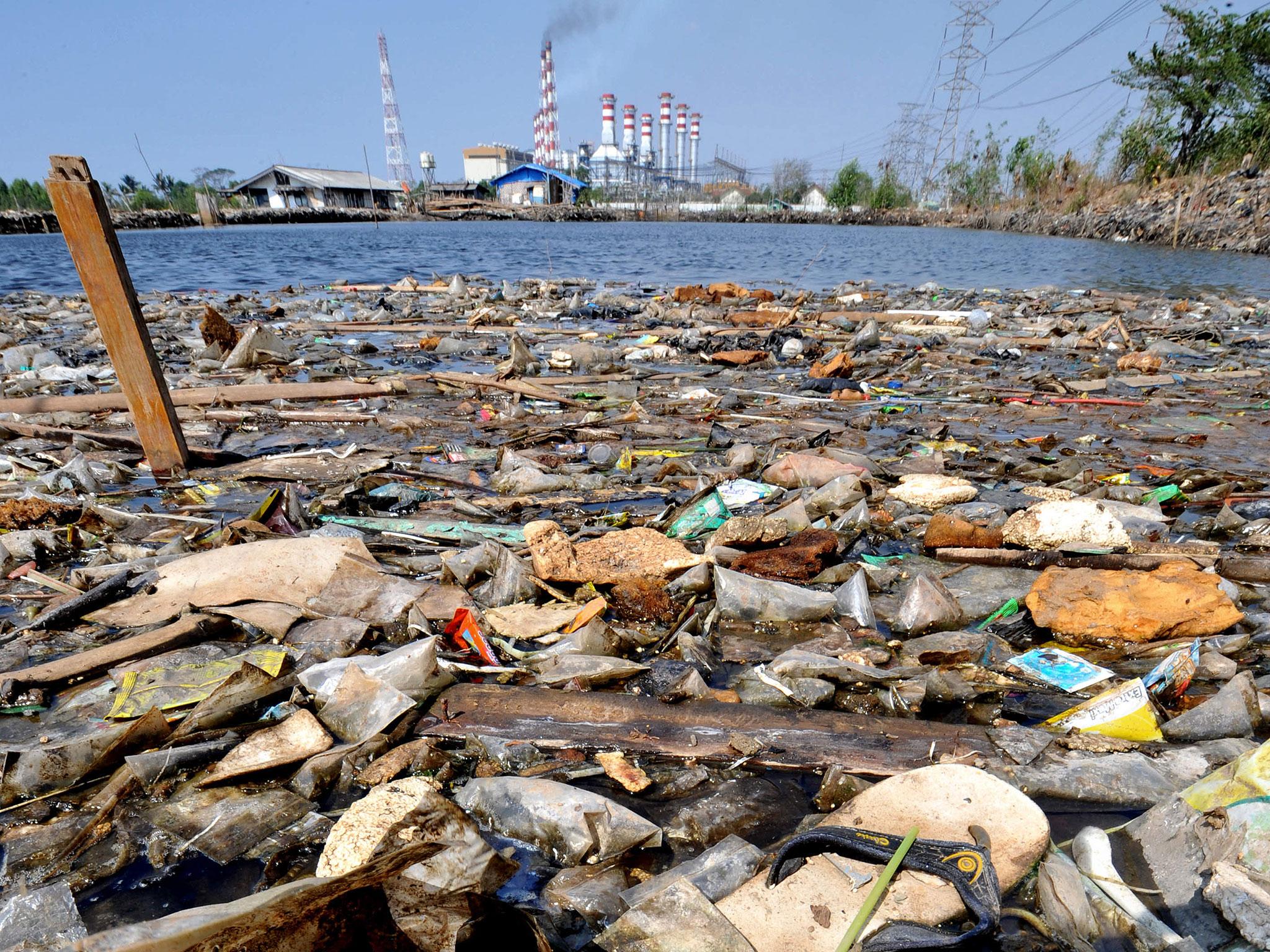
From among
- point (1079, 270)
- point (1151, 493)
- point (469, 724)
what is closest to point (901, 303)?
point (1151, 493)

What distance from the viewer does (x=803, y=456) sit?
14.5 feet

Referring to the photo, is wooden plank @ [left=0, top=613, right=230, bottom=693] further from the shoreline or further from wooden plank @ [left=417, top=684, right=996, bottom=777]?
the shoreline

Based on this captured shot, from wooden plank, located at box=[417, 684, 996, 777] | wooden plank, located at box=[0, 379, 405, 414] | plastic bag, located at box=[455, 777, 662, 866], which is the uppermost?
plastic bag, located at box=[455, 777, 662, 866]

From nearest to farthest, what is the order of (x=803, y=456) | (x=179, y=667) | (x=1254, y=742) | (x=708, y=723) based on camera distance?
(x=1254, y=742)
(x=708, y=723)
(x=179, y=667)
(x=803, y=456)

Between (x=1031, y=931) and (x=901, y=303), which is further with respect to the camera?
(x=901, y=303)

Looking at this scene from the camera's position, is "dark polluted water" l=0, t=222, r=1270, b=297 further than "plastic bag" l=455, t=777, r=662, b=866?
Yes

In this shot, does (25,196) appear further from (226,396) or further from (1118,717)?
(1118,717)

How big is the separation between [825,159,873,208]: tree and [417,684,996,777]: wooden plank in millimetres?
83221

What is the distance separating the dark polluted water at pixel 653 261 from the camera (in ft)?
59.5

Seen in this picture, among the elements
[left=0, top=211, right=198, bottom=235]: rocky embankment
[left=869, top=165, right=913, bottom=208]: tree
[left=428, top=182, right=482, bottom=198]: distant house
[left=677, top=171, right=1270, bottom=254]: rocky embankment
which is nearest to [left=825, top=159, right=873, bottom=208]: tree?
[left=869, top=165, right=913, bottom=208]: tree

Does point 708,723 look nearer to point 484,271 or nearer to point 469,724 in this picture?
point 469,724

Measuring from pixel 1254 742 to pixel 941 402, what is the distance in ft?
15.8

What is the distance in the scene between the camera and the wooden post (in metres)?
3.50

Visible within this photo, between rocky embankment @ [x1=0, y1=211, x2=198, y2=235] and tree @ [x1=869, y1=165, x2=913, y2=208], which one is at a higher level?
tree @ [x1=869, y1=165, x2=913, y2=208]
